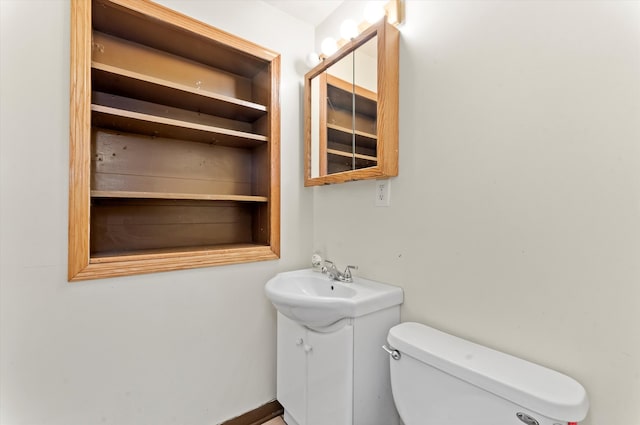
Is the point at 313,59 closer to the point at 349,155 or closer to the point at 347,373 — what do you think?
the point at 349,155

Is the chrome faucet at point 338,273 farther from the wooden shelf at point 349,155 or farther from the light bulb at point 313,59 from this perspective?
the light bulb at point 313,59

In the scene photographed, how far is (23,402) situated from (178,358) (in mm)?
523

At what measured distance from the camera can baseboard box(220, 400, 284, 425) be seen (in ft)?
4.88

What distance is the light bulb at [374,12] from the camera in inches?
50.1

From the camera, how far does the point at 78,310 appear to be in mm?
1127

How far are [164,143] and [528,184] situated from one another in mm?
1753

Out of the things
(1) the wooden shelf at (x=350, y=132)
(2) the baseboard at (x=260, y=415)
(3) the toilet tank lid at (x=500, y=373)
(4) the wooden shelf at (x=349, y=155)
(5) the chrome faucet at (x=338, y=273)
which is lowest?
(2) the baseboard at (x=260, y=415)

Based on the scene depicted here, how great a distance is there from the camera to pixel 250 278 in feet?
5.12

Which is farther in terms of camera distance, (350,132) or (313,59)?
(313,59)

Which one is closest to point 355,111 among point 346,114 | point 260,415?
Result: point 346,114

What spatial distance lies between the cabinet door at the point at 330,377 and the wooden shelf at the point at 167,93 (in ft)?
4.24

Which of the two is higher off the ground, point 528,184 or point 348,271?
point 528,184

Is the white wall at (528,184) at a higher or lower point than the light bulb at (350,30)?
lower

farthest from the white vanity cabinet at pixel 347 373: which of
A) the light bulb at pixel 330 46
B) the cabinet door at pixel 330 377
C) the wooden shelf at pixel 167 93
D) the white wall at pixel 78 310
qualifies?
the light bulb at pixel 330 46
